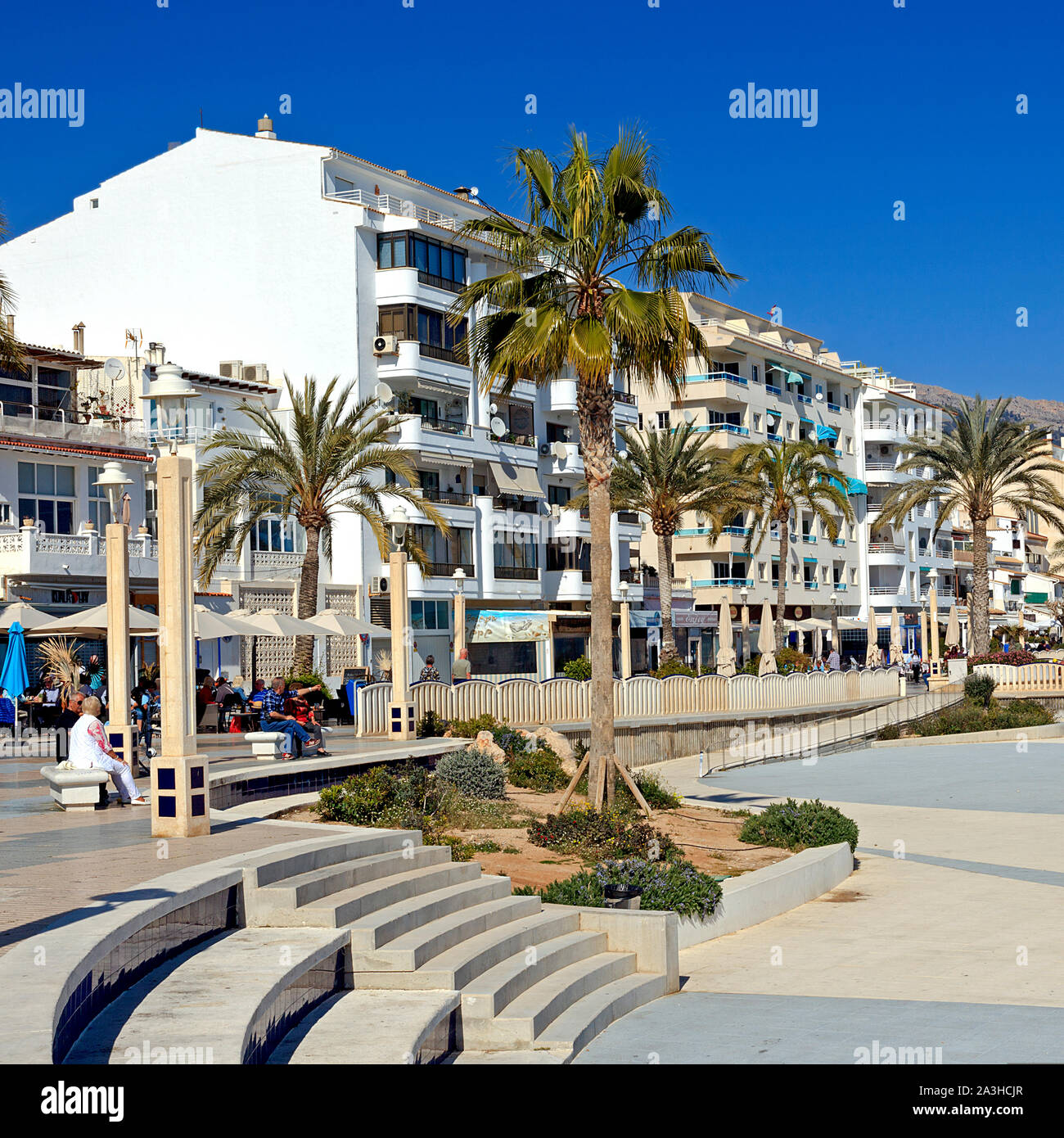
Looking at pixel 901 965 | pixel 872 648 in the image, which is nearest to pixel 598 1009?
pixel 901 965

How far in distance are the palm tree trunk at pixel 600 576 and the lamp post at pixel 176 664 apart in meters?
6.63

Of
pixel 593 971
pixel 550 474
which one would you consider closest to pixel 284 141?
pixel 550 474

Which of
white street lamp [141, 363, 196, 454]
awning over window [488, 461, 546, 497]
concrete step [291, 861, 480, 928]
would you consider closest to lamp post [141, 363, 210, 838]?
white street lamp [141, 363, 196, 454]

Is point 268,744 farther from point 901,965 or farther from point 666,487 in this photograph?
point 666,487

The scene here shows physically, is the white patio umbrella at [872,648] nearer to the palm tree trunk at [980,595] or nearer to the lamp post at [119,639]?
the palm tree trunk at [980,595]

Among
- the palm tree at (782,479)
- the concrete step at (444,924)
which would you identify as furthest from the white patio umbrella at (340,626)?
the palm tree at (782,479)

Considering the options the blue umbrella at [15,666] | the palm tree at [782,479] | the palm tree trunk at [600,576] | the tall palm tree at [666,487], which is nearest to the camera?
the palm tree trunk at [600,576]

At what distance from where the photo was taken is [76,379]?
4284 centimetres

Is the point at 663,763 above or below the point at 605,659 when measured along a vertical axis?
below

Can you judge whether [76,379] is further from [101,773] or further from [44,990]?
[44,990]

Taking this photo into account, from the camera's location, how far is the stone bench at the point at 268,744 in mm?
18500

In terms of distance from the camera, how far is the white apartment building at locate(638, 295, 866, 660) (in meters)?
67.5

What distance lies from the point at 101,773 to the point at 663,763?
1667 cm

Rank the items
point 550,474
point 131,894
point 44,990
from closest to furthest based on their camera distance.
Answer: point 44,990, point 131,894, point 550,474
